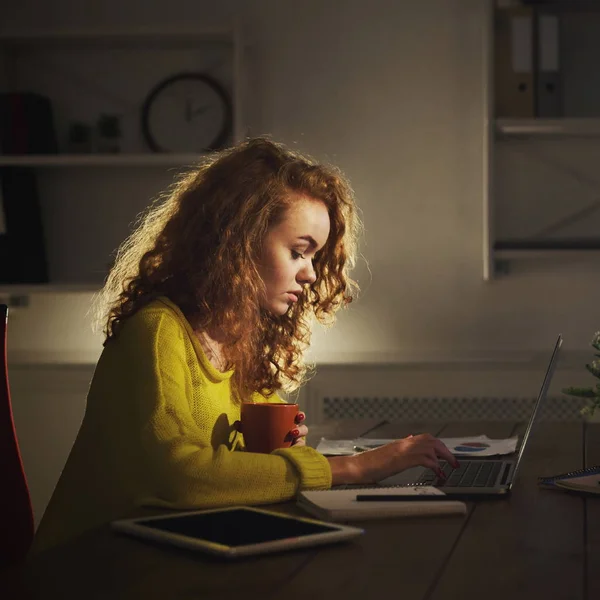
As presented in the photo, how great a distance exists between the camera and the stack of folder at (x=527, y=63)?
10.4 feet

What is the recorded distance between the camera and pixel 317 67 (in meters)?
3.48

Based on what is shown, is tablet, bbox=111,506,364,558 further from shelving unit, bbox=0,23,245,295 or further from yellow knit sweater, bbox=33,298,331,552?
shelving unit, bbox=0,23,245,295

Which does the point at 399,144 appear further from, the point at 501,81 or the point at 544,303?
the point at 544,303

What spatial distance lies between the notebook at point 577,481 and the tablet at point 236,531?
0.42 meters

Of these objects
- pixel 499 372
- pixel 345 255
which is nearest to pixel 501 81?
pixel 499 372

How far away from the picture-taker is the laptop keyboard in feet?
4.57

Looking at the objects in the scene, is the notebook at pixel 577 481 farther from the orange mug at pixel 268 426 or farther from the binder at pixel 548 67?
the binder at pixel 548 67

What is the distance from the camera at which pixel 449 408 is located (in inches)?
132

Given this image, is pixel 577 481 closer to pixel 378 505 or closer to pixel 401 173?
pixel 378 505

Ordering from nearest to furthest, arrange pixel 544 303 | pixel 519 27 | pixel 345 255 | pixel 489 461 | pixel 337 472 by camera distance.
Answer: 1. pixel 337 472
2. pixel 489 461
3. pixel 345 255
4. pixel 519 27
5. pixel 544 303

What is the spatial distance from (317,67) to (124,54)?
69 cm

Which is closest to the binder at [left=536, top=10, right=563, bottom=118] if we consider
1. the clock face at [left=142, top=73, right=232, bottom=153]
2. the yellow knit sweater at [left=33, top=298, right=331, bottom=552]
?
the clock face at [left=142, top=73, right=232, bottom=153]

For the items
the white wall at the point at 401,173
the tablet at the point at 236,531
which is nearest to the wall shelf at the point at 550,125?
the white wall at the point at 401,173

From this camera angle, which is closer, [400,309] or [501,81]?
[501,81]
